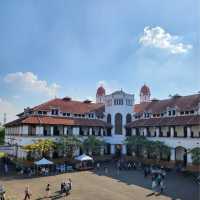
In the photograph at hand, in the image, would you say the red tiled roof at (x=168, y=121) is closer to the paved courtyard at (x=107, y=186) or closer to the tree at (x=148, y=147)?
the tree at (x=148, y=147)

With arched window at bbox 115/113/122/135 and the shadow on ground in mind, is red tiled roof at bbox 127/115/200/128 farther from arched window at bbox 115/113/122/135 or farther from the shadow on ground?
the shadow on ground

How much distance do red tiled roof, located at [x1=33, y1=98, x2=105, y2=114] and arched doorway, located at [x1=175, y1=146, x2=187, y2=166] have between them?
18742mm

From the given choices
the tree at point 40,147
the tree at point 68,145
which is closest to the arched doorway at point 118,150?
the tree at point 68,145

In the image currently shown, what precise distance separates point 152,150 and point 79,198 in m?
20.4

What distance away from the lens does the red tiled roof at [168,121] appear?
40.1 m

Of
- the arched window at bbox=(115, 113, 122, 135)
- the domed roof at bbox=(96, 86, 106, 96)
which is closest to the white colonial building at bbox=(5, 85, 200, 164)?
the arched window at bbox=(115, 113, 122, 135)

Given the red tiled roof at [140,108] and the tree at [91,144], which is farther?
the red tiled roof at [140,108]

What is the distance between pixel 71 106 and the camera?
54062 millimetres

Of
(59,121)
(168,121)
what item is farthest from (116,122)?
(168,121)

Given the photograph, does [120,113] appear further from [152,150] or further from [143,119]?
[152,150]

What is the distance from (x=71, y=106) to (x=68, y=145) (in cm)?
1109

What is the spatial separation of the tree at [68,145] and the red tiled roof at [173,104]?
50.0ft

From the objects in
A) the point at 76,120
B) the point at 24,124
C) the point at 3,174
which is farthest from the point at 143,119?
Result: the point at 3,174

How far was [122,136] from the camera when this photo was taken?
54312 millimetres
